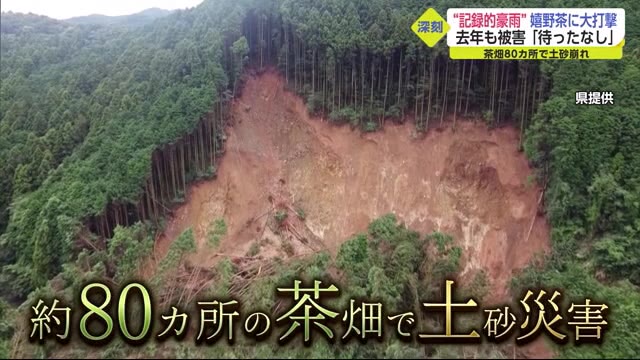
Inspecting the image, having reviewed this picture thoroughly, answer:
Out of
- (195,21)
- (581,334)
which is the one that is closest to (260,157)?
(195,21)

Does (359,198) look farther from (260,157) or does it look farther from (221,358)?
(221,358)

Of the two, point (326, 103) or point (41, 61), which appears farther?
point (41, 61)
